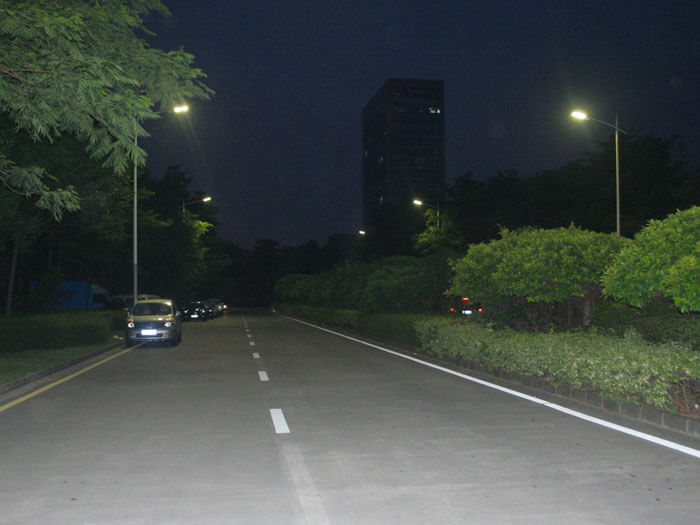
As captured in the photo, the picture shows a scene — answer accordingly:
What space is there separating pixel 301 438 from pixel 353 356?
38.4 feet

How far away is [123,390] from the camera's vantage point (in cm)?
1229

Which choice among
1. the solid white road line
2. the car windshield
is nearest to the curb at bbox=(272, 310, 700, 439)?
the solid white road line

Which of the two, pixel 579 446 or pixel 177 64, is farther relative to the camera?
pixel 177 64

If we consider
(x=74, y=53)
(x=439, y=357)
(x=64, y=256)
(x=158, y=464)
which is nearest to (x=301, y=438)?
(x=158, y=464)

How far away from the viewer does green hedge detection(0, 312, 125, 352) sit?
20.3 meters

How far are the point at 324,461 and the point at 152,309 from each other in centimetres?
1896

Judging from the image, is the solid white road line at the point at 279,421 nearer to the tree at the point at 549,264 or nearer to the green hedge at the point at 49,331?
the tree at the point at 549,264

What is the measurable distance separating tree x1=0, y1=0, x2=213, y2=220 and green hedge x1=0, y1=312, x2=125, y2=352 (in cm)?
996

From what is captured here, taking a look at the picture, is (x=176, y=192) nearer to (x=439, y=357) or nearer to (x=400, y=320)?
(x=400, y=320)

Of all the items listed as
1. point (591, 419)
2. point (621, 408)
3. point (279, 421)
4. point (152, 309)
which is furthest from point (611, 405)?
point (152, 309)

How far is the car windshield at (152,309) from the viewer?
78.8 feet

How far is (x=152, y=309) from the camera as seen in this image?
24375 millimetres

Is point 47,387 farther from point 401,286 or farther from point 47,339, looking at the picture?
point 401,286

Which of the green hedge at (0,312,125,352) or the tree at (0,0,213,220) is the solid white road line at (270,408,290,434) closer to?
the tree at (0,0,213,220)
